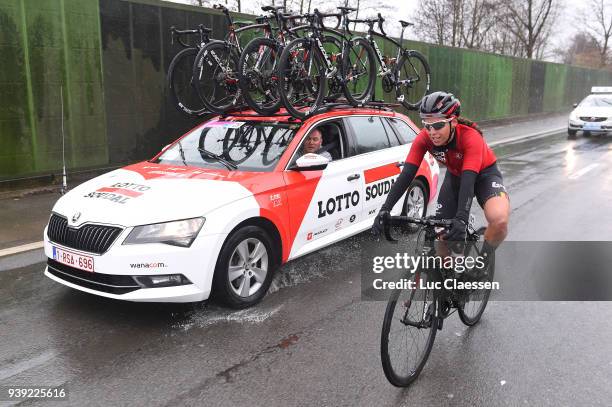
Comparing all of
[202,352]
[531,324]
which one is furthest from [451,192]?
[202,352]

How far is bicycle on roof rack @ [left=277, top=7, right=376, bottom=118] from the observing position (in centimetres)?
646

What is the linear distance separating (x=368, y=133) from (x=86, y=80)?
18.6 ft

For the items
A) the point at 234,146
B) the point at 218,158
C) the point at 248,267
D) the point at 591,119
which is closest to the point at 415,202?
the point at 234,146

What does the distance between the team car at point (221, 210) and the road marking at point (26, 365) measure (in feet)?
1.83

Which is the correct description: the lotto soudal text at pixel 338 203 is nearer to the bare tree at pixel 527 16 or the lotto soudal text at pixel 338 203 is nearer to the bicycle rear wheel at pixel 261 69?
the bicycle rear wheel at pixel 261 69

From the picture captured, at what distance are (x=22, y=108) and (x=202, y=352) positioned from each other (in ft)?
22.1

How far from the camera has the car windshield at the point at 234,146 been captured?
5.24 meters

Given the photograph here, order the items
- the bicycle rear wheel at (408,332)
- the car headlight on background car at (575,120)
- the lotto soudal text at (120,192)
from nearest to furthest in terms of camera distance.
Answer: the bicycle rear wheel at (408,332) → the lotto soudal text at (120,192) → the car headlight on background car at (575,120)

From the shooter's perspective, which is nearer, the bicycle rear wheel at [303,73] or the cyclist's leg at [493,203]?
the cyclist's leg at [493,203]

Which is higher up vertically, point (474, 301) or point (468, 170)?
point (468, 170)

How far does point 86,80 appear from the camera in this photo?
9.58 metres

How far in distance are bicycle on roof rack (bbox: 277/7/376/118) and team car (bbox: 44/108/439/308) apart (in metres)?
0.57

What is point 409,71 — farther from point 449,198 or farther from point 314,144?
point 449,198

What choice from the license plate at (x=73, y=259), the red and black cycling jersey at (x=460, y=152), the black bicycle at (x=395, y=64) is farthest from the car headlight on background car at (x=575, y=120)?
the license plate at (x=73, y=259)
